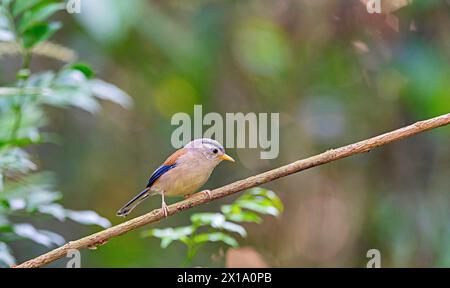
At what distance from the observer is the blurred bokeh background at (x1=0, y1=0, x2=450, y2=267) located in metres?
Answer: 3.53

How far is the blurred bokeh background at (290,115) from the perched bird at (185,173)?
1.18 meters

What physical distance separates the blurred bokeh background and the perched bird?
1.18 m

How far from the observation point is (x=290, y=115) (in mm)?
4070

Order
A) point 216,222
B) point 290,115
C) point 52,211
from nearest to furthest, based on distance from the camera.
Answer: point 216,222, point 52,211, point 290,115

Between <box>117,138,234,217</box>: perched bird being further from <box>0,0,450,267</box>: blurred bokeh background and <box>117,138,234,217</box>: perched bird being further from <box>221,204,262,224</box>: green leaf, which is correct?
<box>0,0,450,267</box>: blurred bokeh background

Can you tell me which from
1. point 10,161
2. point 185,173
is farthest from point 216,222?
point 10,161

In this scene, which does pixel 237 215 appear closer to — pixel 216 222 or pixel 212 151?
pixel 216 222

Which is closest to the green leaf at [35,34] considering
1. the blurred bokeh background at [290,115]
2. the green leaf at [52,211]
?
the green leaf at [52,211]

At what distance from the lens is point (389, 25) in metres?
3.77

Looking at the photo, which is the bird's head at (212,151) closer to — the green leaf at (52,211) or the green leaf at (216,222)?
the green leaf at (216,222)

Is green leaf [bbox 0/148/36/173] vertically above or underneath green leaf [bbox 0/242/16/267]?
above

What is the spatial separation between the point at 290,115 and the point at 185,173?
1.98 m

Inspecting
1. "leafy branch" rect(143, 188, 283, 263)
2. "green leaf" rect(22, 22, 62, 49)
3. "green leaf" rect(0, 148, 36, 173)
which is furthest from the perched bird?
"green leaf" rect(22, 22, 62, 49)
